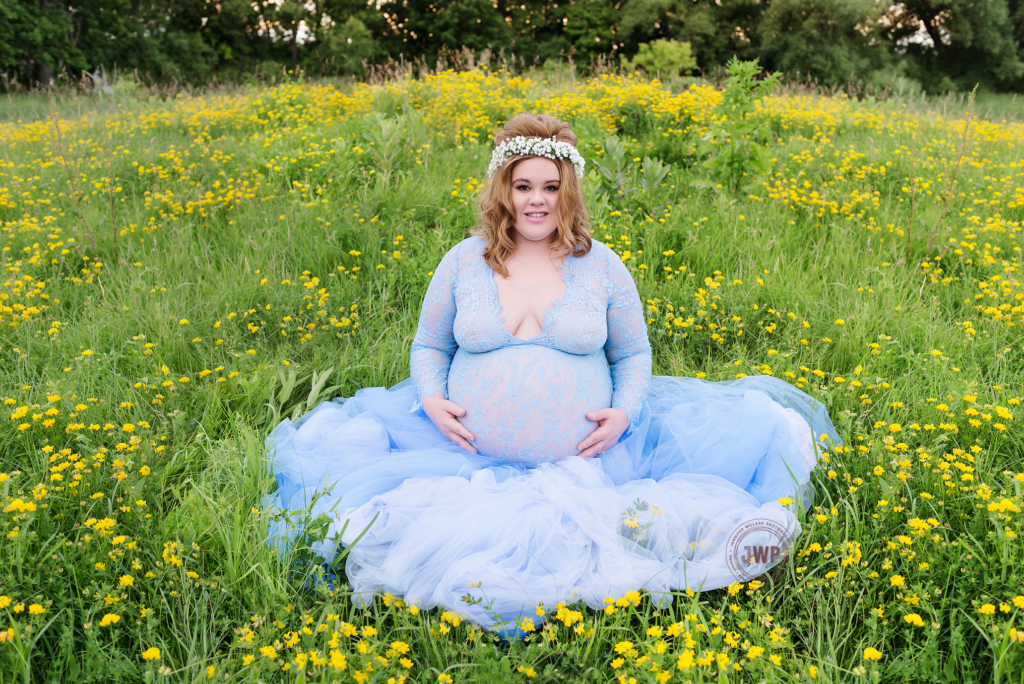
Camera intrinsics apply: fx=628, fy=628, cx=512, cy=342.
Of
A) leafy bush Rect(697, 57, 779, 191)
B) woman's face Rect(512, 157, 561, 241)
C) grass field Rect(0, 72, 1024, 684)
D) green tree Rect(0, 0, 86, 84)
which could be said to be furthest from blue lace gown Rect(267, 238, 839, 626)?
green tree Rect(0, 0, 86, 84)

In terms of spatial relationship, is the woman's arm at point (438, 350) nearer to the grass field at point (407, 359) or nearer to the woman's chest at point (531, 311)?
the woman's chest at point (531, 311)

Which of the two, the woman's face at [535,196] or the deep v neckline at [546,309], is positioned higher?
the woman's face at [535,196]

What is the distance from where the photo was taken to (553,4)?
28766 millimetres

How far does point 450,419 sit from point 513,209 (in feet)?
3.13

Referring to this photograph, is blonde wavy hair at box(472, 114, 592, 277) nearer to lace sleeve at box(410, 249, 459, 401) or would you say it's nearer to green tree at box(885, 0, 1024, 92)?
lace sleeve at box(410, 249, 459, 401)

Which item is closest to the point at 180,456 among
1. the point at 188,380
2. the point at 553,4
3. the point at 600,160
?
the point at 188,380

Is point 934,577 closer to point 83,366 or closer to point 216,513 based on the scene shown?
point 216,513

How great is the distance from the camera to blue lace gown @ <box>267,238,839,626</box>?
2.06 metres

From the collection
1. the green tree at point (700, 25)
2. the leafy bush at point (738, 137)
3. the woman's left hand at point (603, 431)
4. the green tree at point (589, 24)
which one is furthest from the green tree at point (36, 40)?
the woman's left hand at point (603, 431)

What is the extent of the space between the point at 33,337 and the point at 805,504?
397 cm

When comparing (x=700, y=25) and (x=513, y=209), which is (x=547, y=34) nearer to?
(x=700, y=25)

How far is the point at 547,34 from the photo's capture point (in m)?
28.0

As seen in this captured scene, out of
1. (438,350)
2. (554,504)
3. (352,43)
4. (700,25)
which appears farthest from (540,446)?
(352,43)

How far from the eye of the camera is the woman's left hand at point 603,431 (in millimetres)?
2588
